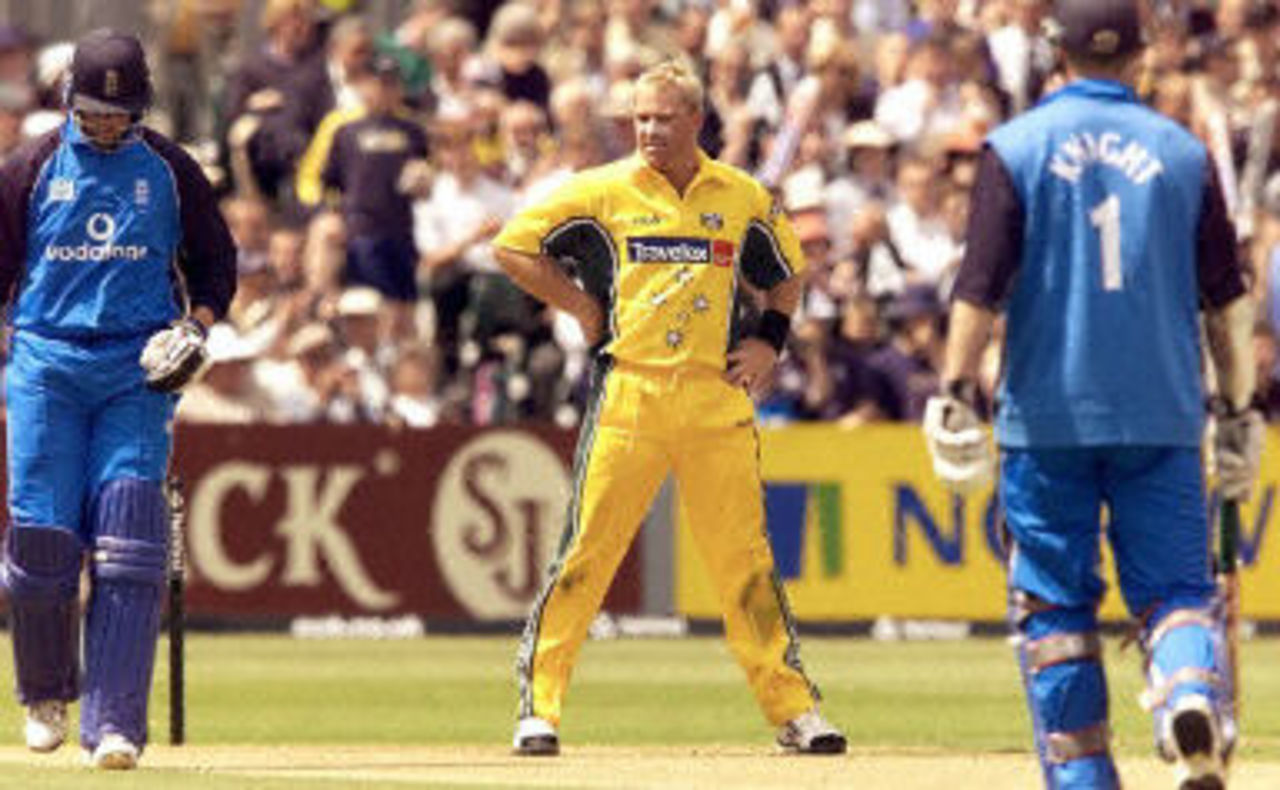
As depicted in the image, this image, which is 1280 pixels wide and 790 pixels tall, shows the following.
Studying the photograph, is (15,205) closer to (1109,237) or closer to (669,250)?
(669,250)

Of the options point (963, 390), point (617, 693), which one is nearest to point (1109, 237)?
point (963, 390)

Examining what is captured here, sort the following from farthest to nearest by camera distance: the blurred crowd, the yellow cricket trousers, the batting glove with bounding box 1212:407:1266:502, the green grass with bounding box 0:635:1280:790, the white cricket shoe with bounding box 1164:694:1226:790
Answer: the blurred crowd, the green grass with bounding box 0:635:1280:790, the yellow cricket trousers, the batting glove with bounding box 1212:407:1266:502, the white cricket shoe with bounding box 1164:694:1226:790

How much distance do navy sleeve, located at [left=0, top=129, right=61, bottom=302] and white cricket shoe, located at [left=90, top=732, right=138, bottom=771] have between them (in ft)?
5.22

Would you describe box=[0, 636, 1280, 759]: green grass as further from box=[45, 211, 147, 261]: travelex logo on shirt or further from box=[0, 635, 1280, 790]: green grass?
box=[45, 211, 147, 261]: travelex logo on shirt

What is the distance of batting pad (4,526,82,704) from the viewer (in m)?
13.8

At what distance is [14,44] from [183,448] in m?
3.70

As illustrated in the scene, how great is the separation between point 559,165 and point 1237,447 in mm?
13583

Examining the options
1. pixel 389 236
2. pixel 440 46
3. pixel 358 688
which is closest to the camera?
pixel 358 688

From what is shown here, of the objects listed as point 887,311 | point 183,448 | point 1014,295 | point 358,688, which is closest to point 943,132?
point 887,311

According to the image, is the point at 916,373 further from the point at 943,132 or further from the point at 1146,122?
the point at 1146,122

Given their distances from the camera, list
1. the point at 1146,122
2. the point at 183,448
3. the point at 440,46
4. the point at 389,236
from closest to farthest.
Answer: the point at 1146,122
the point at 183,448
the point at 389,236
the point at 440,46

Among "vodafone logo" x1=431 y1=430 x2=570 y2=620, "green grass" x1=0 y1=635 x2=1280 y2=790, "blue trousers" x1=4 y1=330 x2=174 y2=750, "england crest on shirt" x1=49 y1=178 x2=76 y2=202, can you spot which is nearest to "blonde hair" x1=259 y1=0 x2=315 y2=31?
"vodafone logo" x1=431 y1=430 x2=570 y2=620

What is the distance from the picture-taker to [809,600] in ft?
75.2

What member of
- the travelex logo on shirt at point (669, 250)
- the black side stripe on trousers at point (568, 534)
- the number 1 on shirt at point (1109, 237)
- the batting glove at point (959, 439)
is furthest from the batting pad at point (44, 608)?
the number 1 on shirt at point (1109, 237)
